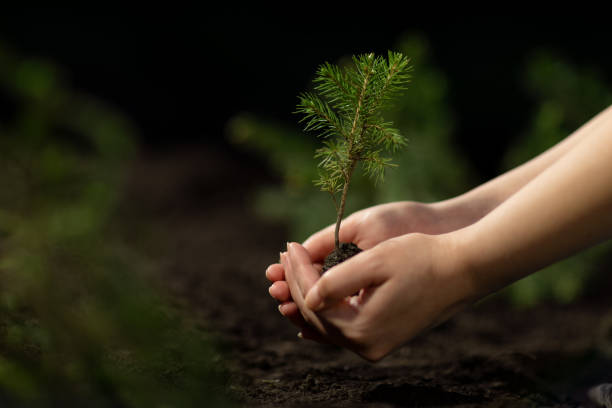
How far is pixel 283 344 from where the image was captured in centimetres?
130

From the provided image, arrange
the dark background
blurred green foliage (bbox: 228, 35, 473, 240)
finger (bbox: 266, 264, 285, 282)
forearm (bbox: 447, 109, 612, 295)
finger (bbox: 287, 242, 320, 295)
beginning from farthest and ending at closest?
the dark background, blurred green foliage (bbox: 228, 35, 473, 240), finger (bbox: 266, 264, 285, 282), finger (bbox: 287, 242, 320, 295), forearm (bbox: 447, 109, 612, 295)

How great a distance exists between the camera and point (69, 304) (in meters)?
0.97

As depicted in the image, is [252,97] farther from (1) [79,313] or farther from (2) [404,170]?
(1) [79,313]

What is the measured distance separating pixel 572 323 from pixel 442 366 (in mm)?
795

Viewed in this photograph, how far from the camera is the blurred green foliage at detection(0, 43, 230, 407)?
0.67m

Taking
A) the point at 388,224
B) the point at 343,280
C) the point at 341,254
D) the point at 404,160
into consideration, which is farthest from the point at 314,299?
the point at 404,160

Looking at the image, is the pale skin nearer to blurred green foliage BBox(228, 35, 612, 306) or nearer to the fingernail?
the fingernail

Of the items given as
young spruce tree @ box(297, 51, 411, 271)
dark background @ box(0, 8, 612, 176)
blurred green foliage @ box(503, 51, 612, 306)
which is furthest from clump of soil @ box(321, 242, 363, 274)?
dark background @ box(0, 8, 612, 176)

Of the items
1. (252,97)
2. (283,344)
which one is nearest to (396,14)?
(252,97)

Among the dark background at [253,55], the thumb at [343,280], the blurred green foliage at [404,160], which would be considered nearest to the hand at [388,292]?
the thumb at [343,280]

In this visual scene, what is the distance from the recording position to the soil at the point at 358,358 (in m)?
0.88

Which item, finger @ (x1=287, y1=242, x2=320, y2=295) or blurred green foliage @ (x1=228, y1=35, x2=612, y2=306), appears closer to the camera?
finger @ (x1=287, y1=242, x2=320, y2=295)

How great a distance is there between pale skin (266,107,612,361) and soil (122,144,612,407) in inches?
6.1

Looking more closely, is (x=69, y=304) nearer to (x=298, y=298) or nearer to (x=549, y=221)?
(x=298, y=298)
